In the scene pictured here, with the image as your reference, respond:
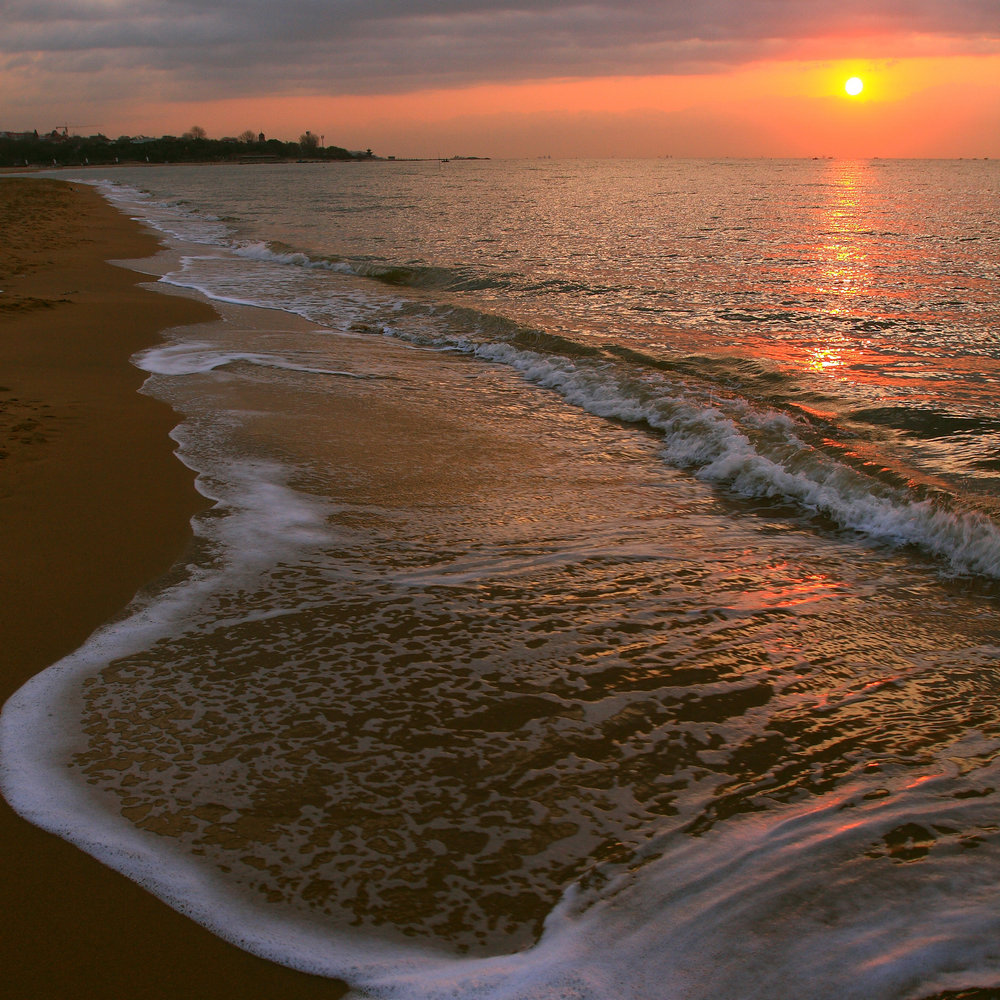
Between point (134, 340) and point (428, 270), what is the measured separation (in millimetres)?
10973

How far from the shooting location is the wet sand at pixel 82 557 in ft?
7.33

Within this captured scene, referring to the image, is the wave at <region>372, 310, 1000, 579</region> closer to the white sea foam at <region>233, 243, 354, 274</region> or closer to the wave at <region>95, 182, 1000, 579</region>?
the wave at <region>95, 182, 1000, 579</region>

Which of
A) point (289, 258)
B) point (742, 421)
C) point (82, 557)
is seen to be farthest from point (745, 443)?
point (289, 258)

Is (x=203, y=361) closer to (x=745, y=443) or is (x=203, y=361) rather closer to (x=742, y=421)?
(x=742, y=421)

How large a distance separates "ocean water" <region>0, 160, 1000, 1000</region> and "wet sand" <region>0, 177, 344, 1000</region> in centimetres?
11

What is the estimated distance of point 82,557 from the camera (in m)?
4.72

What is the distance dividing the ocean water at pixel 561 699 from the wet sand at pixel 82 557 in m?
0.11

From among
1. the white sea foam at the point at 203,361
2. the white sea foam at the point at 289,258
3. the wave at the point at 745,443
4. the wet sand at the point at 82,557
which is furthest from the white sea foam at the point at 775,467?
the white sea foam at the point at 289,258

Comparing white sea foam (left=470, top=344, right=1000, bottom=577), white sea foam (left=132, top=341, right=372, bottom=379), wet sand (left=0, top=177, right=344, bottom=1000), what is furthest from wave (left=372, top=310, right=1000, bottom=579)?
wet sand (left=0, top=177, right=344, bottom=1000)

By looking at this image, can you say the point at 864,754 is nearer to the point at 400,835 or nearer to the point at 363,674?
the point at 400,835

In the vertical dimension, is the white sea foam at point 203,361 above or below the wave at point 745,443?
above

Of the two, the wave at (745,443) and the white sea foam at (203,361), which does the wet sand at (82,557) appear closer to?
the white sea foam at (203,361)

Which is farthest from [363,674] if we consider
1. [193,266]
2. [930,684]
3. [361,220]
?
[361,220]

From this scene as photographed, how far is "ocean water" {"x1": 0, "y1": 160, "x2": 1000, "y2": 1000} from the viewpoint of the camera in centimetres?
243
